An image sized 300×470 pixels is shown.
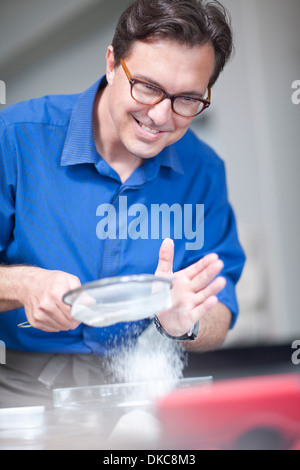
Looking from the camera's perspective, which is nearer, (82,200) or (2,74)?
(82,200)

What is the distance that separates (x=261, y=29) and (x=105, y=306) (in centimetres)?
198

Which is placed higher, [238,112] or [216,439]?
[238,112]

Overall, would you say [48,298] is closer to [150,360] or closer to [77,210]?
[77,210]

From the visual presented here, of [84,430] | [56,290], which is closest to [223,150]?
[56,290]

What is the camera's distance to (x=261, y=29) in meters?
2.30

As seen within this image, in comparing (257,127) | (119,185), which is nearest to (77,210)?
(119,185)

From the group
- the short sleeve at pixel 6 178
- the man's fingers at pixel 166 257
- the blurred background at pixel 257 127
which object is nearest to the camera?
the man's fingers at pixel 166 257

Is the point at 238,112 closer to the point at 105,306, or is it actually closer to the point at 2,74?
the point at 2,74

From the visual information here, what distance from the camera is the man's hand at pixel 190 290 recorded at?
2.80 ft

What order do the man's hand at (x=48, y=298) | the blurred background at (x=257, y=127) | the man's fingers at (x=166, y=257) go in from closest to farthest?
the man's hand at (x=48, y=298), the man's fingers at (x=166, y=257), the blurred background at (x=257, y=127)

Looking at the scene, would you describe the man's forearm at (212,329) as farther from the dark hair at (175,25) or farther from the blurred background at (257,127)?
the blurred background at (257,127)

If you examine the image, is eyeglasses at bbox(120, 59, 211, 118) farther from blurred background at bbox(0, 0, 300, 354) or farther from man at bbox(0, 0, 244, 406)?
blurred background at bbox(0, 0, 300, 354)

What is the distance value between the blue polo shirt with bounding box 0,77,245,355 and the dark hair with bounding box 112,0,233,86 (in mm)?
200

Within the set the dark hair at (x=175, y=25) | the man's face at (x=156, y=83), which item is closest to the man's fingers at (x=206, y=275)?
the man's face at (x=156, y=83)
